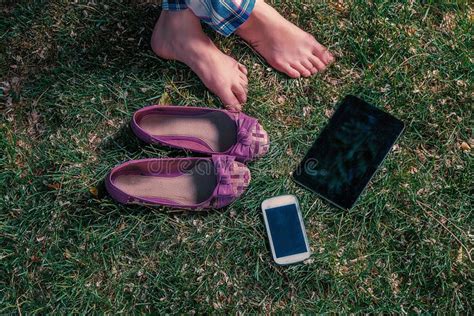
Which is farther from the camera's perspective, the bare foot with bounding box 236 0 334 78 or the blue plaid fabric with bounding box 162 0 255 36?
the bare foot with bounding box 236 0 334 78

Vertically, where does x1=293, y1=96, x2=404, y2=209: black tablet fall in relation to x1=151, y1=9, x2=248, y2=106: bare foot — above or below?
below

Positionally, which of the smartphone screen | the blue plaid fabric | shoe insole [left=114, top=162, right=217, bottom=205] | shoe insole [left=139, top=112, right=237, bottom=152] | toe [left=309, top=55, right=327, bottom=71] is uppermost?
the blue plaid fabric

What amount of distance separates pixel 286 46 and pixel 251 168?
0.65 meters

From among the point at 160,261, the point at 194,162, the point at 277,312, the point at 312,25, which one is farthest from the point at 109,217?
the point at 312,25

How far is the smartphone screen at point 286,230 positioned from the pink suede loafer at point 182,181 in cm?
21

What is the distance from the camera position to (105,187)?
2455mm

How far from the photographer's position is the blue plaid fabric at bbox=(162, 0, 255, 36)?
2160 mm

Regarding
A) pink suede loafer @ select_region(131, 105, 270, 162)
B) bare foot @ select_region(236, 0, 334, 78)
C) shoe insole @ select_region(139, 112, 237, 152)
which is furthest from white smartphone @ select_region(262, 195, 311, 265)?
bare foot @ select_region(236, 0, 334, 78)

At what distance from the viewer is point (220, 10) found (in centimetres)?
216

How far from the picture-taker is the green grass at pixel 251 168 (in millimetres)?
2348

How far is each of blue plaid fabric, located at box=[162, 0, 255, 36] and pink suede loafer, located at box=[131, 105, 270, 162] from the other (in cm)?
43

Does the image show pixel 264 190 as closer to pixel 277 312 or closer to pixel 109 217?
pixel 277 312

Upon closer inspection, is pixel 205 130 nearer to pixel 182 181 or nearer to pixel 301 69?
pixel 182 181

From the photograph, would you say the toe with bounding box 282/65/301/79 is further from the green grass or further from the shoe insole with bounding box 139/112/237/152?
the shoe insole with bounding box 139/112/237/152
